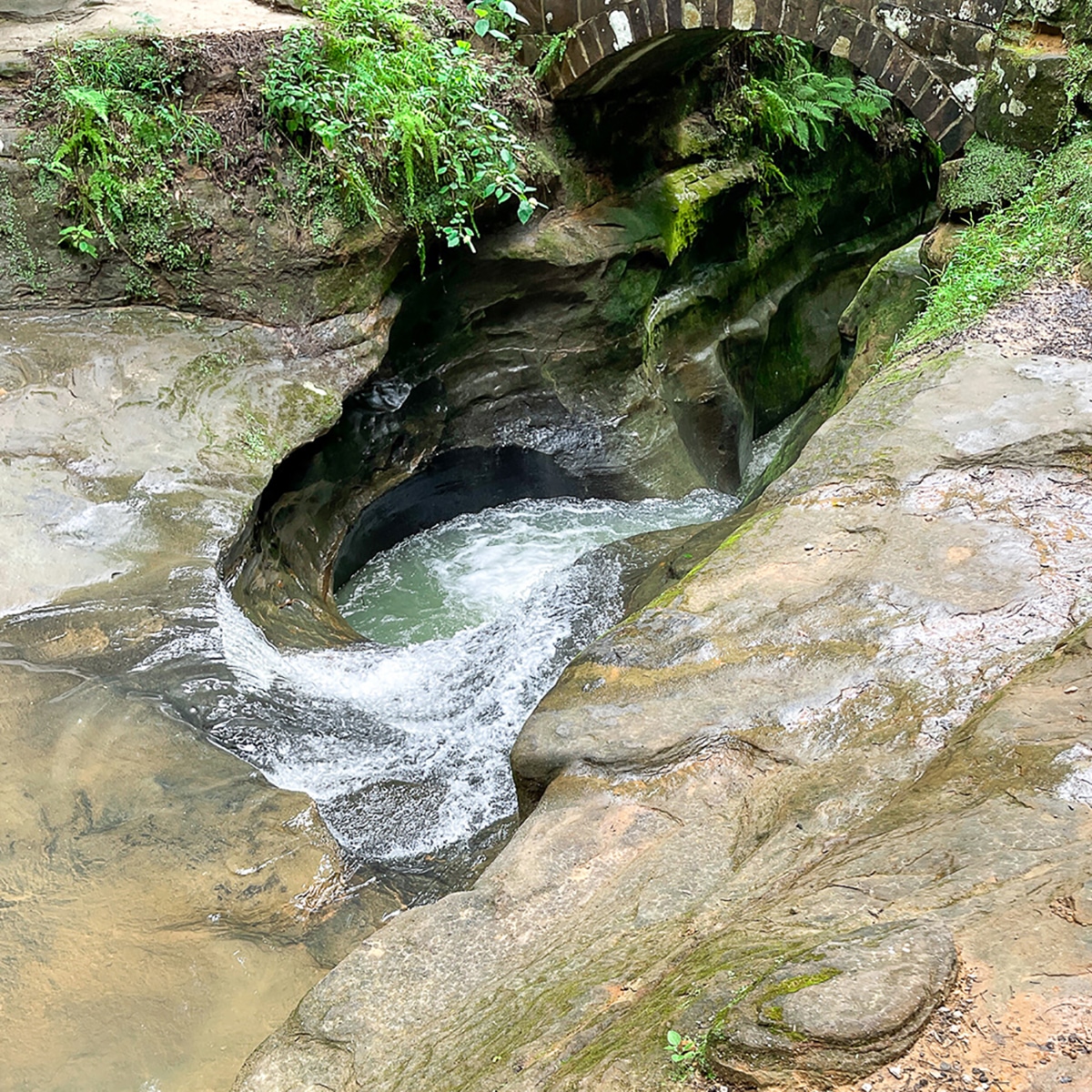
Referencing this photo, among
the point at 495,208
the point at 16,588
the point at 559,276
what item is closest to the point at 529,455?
the point at 559,276

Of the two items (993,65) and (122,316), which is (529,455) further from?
(993,65)

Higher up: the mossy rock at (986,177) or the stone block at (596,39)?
the stone block at (596,39)

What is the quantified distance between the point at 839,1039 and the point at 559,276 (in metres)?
6.90

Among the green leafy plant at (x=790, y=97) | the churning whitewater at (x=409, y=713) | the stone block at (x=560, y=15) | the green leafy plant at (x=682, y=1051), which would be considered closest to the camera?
the green leafy plant at (x=682, y=1051)

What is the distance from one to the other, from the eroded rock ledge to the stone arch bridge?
3.39m

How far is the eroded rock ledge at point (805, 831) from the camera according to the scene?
1.64 m

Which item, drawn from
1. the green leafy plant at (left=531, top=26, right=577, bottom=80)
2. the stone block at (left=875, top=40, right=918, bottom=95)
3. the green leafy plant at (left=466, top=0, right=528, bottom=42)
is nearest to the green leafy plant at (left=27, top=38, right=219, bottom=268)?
the green leafy plant at (left=466, top=0, right=528, bottom=42)

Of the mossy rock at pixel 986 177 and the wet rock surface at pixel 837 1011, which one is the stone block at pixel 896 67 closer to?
the mossy rock at pixel 986 177

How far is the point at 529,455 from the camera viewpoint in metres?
8.38

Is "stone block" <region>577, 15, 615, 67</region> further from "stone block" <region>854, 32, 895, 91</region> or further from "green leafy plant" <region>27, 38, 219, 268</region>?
"green leafy plant" <region>27, 38, 219, 268</region>

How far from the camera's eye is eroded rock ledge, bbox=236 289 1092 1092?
1639mm

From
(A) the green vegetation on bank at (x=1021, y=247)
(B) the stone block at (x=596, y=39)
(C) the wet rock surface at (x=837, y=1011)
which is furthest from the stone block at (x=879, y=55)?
(C) the wet rock surface at (x=837, y=1011)

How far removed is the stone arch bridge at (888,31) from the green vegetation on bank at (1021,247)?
699 millimetres

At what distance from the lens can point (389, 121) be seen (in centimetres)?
638
